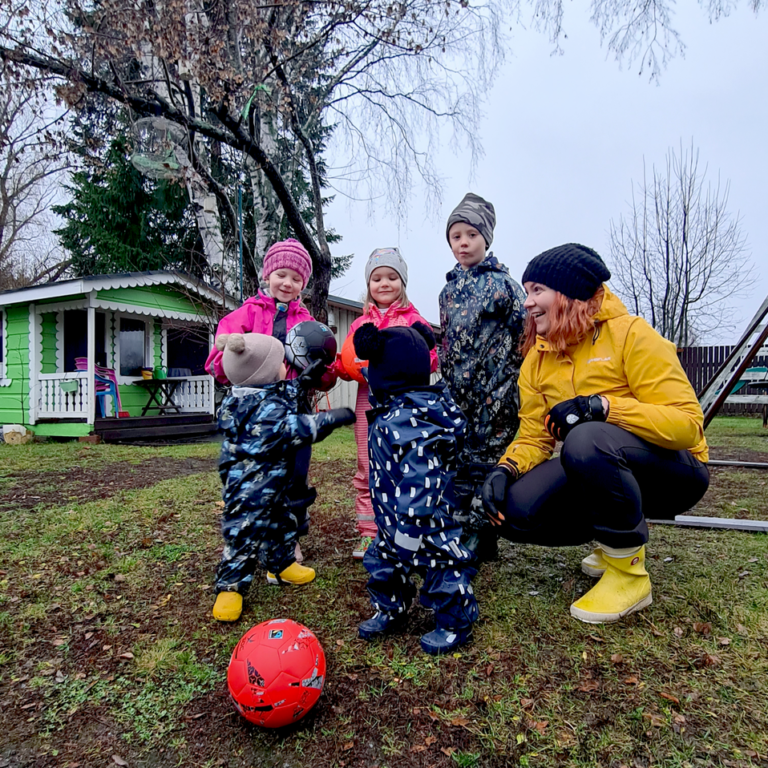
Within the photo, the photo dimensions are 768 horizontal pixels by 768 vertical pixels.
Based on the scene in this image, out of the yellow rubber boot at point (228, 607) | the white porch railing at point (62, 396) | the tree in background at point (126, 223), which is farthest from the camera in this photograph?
the tree in background at point (126, 223)

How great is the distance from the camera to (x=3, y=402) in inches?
450

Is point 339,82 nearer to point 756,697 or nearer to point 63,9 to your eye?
point 63,9

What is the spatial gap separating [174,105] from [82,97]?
38.6 inches

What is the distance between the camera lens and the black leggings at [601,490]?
2135 mm

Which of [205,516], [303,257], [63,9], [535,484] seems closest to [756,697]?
[535,484]

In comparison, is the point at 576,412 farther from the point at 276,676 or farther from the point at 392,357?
the point at 276,676

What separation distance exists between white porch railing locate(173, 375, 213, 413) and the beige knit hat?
35.1ft

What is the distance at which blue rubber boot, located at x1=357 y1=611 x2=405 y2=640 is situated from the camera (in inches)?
87.0

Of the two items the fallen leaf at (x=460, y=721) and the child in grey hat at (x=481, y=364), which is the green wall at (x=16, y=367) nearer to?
the child in grey hat at (x=481, y=364)

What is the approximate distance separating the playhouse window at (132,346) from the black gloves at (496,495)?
37.2ft

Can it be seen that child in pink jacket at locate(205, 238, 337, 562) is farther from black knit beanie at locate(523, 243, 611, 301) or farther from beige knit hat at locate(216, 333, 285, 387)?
black knit beanie at locate(523, 243, 611, 301)

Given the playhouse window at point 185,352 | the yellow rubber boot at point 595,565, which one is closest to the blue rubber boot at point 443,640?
the yellow rubber boot at point 595,565

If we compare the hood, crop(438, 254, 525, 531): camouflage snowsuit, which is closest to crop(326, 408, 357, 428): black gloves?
crop(438, 254, 525, 531): camouflage snowsuit

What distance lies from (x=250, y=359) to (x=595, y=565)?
6.59 feet
